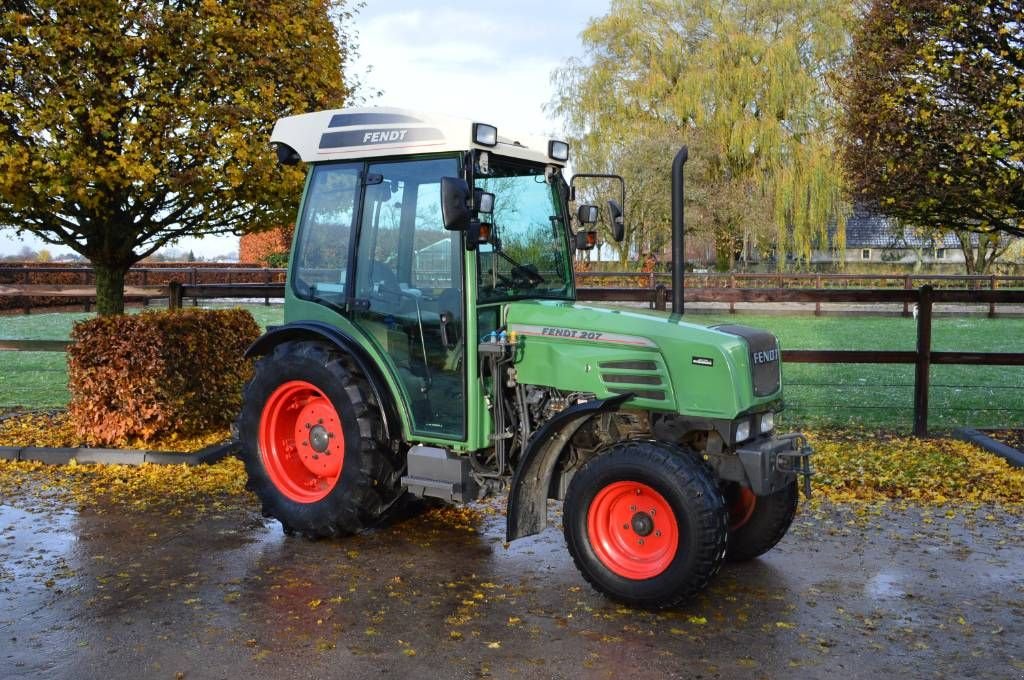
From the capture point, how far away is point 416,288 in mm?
5578

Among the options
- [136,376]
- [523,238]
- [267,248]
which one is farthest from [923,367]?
[267,248]

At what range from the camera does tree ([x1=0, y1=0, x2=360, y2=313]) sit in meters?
8.06

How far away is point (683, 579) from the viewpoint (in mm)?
4574

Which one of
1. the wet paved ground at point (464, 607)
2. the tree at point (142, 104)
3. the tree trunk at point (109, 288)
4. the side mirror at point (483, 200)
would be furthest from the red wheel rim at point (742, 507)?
the tree trunk at point (109, 288)

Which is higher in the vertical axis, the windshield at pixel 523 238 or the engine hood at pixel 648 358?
the windshield at pixel 523 238

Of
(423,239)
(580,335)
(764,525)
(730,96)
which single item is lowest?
(764,525)

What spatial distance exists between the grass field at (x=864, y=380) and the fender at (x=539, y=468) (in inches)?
37.4

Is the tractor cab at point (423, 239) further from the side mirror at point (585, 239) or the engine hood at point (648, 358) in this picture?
the engine hood at point (648, 358)

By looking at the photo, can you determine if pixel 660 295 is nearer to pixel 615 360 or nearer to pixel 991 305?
pixel 615 360

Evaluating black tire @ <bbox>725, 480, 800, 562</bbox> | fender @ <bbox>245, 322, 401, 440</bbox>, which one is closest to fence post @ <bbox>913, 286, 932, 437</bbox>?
black tire @ <bbox>725, 480, 800, 562</bbox>

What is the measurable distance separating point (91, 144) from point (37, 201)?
67 cm

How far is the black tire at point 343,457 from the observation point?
5668 mm

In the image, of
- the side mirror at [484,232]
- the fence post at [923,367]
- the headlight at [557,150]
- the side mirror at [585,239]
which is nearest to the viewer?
the side mirror at [484,232]

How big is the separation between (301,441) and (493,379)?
1.49m
